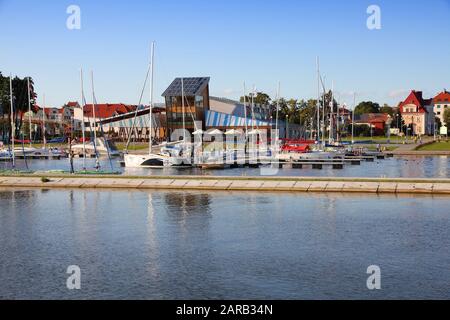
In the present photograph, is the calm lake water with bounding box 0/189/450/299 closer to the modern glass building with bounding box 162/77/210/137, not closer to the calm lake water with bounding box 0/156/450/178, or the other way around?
the calm lake water with bounding box 0/156/450/178

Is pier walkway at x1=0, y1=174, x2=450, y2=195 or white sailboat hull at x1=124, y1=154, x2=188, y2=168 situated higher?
white sailboat hull at x1=124, y1=154, x2=188, y2=168

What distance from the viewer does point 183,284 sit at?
75.1 ft

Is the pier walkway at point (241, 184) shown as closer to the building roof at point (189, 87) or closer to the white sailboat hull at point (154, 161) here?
the white sailboat hull at point (154, 161)

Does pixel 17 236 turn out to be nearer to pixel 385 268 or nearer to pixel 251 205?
pixel 251 205

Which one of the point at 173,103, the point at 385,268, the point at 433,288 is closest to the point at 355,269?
the point at 385,268

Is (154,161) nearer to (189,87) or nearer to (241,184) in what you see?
(241,184)

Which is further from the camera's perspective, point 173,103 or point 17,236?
point 173,103

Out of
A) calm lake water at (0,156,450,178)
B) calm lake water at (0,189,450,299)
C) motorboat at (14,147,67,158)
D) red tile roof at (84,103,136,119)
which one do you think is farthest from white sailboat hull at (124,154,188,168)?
red tile roof at (84,103,136,119)

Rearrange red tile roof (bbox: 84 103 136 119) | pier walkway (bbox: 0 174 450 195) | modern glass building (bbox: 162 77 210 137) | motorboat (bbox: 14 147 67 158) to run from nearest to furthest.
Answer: pier walkway (bbox: 0 174 450 195) → motorboat (bbox: 14 147 67 158) → modern glass building (bbox: 162 77 210 137) → red tile roof (bbox: 84 103 136 119)

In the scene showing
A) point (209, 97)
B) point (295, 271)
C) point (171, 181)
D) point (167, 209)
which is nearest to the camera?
point (295, 271)

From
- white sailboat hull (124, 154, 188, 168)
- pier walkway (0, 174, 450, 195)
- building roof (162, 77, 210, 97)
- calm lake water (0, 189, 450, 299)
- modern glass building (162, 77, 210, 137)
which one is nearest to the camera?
calm lake water (0, 189, 450, 299)

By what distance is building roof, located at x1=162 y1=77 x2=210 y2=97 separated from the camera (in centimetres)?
13762

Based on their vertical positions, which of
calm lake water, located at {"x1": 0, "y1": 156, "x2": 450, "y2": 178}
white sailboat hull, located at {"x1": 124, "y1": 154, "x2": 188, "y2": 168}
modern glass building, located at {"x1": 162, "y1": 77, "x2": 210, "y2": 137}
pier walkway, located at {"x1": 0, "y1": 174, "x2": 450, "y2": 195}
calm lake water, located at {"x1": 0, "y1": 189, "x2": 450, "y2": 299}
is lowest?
calm lake water, located at {"x1": 0, "y1": 189, "x2": 450, "y2": 299}

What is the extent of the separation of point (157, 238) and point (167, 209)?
29.9ft
